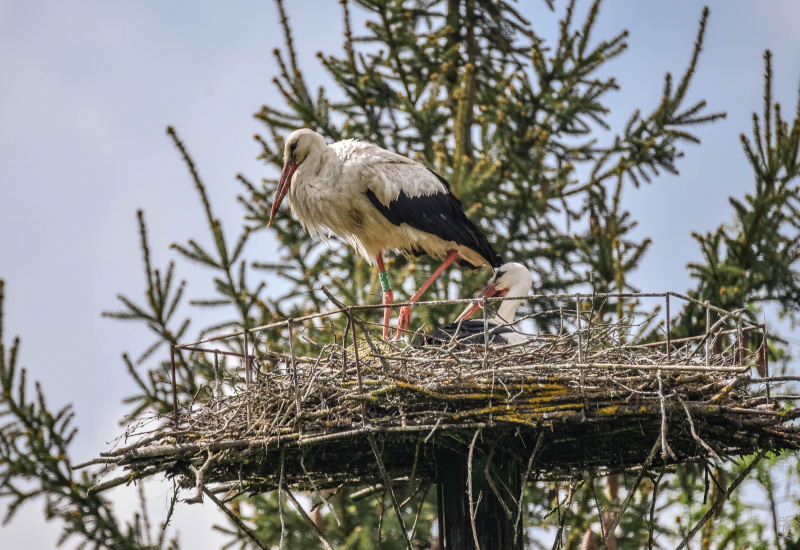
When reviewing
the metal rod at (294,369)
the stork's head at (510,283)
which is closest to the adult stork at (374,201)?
the stork's head at (510,283)

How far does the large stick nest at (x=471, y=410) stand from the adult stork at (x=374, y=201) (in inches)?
74.5

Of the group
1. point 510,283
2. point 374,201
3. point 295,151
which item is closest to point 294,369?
point 374,201

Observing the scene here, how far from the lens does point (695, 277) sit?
1086 centimetres

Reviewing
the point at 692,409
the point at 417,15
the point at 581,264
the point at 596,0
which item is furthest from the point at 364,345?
the point at 417,15

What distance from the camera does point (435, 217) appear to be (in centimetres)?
843

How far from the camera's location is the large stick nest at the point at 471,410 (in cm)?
578

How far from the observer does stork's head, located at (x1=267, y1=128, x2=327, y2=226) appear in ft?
27.8

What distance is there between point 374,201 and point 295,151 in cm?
73

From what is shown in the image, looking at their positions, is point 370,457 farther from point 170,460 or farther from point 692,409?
point 692,409

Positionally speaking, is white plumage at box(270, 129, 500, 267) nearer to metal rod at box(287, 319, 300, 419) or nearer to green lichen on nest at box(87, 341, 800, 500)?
green lichen on nest at box(87, 341, 800, 500)

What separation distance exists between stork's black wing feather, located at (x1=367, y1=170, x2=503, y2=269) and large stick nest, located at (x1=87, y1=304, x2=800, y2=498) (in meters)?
1.86

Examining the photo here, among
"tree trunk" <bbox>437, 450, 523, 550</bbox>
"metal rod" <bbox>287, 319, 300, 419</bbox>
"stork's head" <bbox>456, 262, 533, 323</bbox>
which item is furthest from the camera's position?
"stork's head" <bbox>456, 262, 533, 323</bbox>

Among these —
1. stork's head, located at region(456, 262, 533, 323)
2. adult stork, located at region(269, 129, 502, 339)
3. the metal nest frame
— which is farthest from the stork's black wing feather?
the metal nest frame

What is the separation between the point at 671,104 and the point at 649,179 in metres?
0.90
